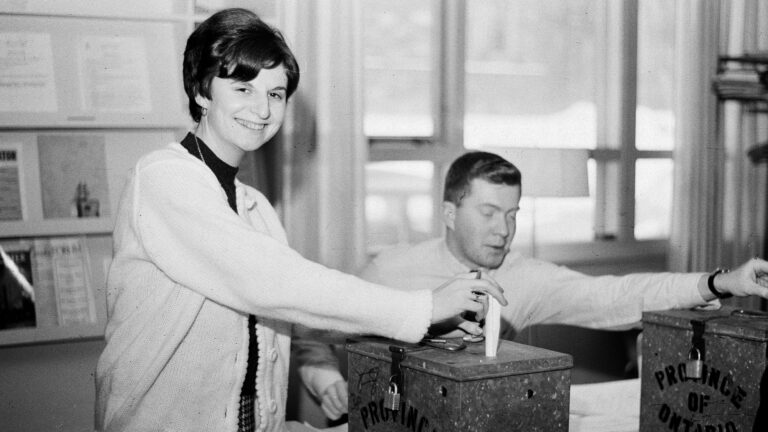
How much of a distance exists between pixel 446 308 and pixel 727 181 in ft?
10.6

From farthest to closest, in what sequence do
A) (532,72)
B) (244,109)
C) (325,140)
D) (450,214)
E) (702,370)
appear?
1. (532,72)
2. (325,140)
3. (450,214)
4. (702,370)
5. (244,109)

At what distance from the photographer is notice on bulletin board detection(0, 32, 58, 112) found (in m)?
2.42

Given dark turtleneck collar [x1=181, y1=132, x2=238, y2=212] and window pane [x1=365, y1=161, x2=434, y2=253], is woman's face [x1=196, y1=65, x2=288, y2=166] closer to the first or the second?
dark turtleneck collar [x1=181, y1=132, x2=238, y2=212]

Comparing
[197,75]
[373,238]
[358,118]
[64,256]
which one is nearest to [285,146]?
[358,118]

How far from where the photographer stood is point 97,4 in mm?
2543

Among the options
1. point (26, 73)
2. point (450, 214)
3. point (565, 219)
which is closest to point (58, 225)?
point (26, 73)

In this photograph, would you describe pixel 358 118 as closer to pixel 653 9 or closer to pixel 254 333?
pixel 254 333

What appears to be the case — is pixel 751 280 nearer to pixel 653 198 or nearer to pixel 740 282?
pixel 740 282

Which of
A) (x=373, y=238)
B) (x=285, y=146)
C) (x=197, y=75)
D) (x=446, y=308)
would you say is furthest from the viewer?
(x=373, y=238)

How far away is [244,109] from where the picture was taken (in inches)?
61.5

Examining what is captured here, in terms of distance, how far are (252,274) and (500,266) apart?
1440mm

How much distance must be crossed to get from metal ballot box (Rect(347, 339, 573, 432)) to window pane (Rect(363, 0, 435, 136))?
6.04 ft

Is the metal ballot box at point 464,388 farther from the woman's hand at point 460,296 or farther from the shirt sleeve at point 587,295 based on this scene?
the shirt sleeve at point 587,295

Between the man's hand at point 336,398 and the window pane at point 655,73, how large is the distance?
2548 mm
